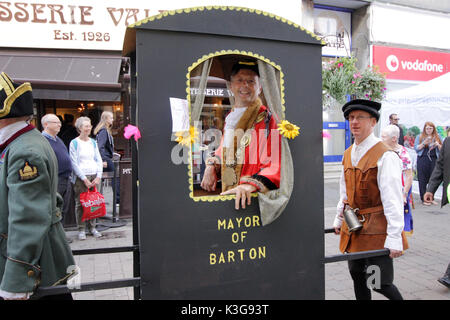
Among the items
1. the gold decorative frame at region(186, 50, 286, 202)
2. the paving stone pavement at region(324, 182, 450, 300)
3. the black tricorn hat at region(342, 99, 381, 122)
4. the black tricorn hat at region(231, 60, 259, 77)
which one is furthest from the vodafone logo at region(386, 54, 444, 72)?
the gold decorative frame at region(186, 50, 286, 202)

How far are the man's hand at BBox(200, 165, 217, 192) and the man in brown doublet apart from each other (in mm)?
1177

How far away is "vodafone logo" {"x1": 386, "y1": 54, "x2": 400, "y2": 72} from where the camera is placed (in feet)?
39.6

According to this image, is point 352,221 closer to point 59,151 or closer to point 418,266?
point 418,266

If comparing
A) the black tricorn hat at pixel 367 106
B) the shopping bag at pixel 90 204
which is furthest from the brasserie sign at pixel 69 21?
the black tricorn hat at pixel 367 106

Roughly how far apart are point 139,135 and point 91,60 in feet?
25.7

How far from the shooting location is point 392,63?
1217 centimetres

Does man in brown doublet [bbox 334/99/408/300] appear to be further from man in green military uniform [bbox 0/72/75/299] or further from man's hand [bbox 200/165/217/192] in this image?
man in green military uniform [bbox 0/72/75/299]

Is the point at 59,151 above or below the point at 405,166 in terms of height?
above

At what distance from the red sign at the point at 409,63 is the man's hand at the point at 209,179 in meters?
10.4

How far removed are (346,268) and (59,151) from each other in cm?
446

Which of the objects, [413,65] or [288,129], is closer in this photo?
[288,129]

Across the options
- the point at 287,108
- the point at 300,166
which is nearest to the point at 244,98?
the point at 287,108

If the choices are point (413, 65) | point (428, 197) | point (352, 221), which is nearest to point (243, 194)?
point (352, 221)

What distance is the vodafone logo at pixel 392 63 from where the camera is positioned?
1207cm
